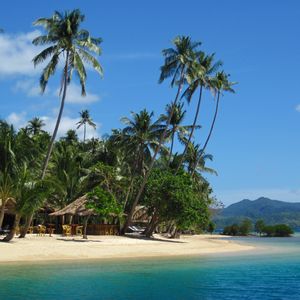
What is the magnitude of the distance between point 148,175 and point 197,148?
16327 mm

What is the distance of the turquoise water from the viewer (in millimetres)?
14367

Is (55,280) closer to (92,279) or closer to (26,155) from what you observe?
(92,279)

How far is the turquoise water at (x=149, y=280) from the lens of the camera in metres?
14.4

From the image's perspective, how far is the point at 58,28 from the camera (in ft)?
98.5

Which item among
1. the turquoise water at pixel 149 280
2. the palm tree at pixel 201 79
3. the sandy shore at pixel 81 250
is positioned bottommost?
the turquoise water at pixel 149 280

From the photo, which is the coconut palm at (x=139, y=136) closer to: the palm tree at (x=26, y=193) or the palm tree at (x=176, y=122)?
the palm tree at (x=176, y=122)

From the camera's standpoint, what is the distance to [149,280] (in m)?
17.5

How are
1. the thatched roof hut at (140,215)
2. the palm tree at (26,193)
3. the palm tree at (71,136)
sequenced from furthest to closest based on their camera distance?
the palm tree at (71,136)
the thatched roof hut at (140,215)
the palm tree at (26,193)

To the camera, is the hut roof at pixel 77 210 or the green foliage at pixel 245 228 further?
the green foliage at pixel 245 228

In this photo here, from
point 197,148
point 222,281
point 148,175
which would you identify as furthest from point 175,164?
point 222,281

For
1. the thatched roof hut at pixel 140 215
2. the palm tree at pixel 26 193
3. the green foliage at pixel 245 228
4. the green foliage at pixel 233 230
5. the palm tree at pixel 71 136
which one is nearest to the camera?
the palm tree at pixel 26 193

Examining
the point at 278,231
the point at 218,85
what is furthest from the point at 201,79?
the point at 278,231

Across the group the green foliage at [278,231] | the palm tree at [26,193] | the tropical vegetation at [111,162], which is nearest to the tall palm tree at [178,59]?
the tropical vegetation at [111,162]

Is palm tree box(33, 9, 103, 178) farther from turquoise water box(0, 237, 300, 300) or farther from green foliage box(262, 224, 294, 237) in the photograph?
green foliage box(262, 224, 294, 237)
